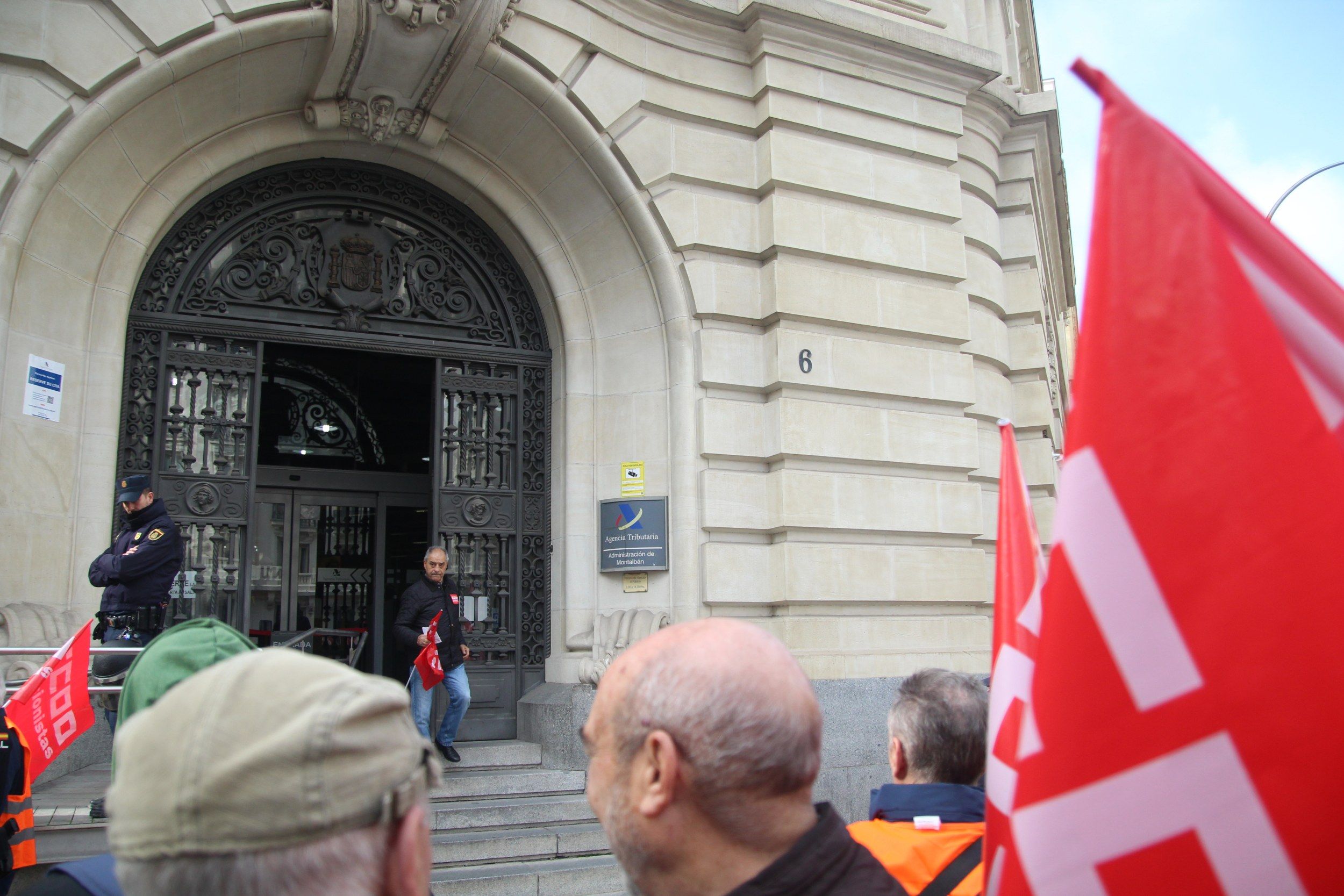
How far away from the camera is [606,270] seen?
10.0 meters

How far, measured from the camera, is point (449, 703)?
8812 millimetres

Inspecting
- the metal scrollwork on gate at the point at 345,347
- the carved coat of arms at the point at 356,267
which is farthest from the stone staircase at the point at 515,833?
the carved coat of arms at the point at 356,267

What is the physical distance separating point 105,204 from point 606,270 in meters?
4.35

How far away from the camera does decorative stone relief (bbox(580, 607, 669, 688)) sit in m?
9.00

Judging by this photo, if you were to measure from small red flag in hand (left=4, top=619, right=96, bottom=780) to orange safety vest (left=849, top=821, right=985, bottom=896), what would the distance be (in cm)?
414

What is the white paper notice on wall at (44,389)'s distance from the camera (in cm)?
768

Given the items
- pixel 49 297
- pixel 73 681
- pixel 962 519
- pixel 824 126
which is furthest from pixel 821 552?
pixel 49 297

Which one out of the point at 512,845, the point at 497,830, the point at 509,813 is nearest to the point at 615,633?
the point at 509,813

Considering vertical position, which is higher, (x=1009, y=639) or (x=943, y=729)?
(x=1009, y=639)

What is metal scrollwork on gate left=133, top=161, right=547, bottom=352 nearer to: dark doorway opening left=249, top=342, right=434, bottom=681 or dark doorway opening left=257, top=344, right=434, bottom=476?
dark doorway opening left=249, top=342, right=434, bottom=681

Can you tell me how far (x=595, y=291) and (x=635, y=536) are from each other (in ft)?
8.24

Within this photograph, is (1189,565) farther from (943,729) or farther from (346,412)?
(346,412)

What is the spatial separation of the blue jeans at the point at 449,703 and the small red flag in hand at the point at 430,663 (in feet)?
0.21

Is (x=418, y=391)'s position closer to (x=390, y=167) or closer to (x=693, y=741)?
(x=390, y=167)
